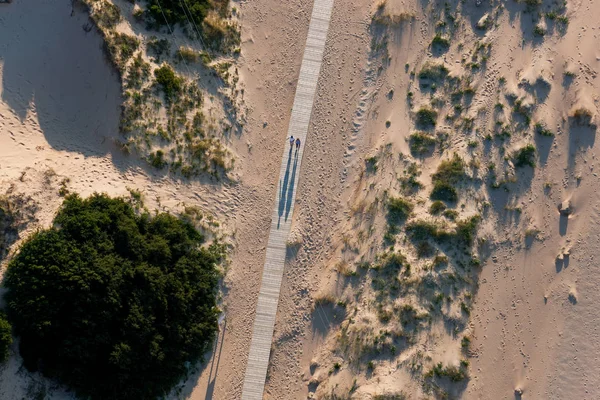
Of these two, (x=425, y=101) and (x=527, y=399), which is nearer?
(x=527, y=399)

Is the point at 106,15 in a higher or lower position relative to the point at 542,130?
higher

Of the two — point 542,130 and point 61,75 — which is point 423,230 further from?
point 61,75

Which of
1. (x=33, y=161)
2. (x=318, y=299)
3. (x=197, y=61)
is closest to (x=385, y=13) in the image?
(x=197, y=61)

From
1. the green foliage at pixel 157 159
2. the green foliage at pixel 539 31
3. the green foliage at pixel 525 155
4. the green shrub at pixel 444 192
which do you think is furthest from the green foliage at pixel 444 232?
the green foliage at pixel 157 159

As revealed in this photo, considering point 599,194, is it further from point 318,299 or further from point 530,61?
point 318,299

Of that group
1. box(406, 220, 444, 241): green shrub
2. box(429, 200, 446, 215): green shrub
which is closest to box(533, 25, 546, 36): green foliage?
box(429, 200, 446, 215): green shrub

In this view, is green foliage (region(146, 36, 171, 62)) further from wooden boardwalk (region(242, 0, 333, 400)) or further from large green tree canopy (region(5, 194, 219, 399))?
large green tree canopy (region(5, 194, 219, 399))

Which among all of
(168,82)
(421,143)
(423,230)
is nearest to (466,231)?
(423,230)
